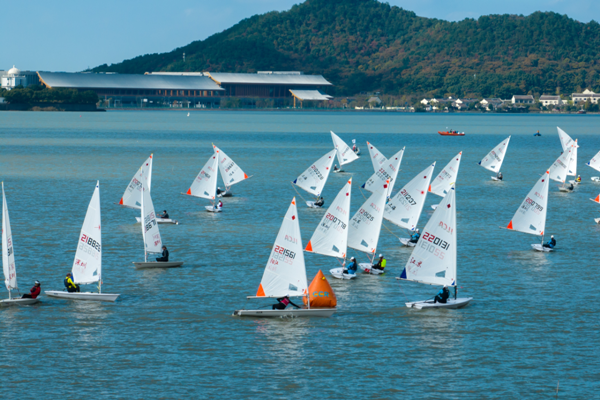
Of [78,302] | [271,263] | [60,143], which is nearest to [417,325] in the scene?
[271,263]

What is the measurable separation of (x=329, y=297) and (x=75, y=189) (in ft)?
167

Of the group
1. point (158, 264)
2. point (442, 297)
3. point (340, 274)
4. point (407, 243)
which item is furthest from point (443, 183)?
point (442, 297)

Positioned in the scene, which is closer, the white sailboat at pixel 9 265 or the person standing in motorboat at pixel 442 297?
the white sailboat at pixel 9 265

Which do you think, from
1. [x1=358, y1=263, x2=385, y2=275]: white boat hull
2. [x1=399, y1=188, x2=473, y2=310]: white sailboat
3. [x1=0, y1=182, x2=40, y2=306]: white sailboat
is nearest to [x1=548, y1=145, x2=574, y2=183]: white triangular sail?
[x1=358, y1=263, x2=385, y2=275]: white boat hull

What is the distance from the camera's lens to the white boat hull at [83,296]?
3706 cm

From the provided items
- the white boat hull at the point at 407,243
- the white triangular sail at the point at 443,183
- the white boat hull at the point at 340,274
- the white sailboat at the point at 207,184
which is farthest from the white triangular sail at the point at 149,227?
the white triangular sail at the point at 443,183

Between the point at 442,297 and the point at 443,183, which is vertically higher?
the point at 443,183

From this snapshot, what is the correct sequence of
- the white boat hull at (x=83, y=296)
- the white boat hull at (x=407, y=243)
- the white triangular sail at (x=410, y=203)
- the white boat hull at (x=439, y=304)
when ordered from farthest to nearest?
the white boat hull at (x=407, y=243), the white triangular sail at (x=410, y=203), the white boat hull at (x=83, y=296), the white boat hull at (x=439, y=304)

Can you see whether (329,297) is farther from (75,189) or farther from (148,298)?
(75,189)

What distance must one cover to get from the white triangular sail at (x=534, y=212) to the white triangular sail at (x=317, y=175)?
1858 cm

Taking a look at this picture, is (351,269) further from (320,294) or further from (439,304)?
(320,294)

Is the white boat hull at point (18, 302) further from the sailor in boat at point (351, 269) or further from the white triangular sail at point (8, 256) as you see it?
the sailor in boat at point (351, 269)

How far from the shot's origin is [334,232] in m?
41.9

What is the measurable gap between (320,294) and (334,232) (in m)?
6.85
